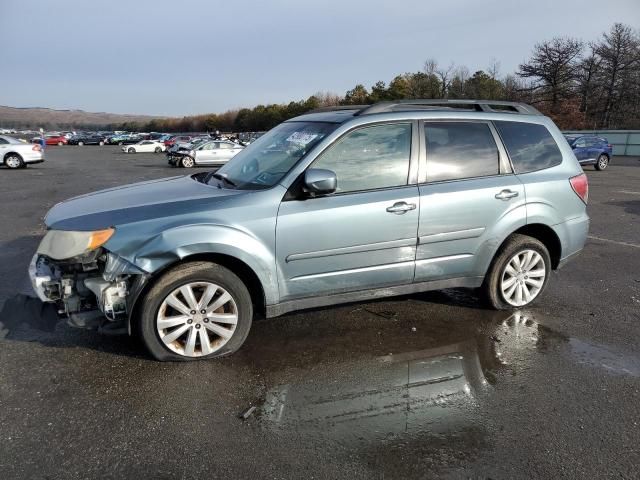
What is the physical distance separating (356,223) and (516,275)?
1.88m

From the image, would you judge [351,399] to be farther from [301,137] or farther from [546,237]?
[546,237]

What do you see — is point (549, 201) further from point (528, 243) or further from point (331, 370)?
point (331, 370)

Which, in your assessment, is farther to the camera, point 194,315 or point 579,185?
point 579,185

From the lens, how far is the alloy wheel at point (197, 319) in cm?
351

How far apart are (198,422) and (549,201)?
3668mm

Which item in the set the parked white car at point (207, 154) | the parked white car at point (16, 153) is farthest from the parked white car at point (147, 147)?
the parked white car at point (16, 153)

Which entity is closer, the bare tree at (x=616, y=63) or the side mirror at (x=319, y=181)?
the side mirror at (x=319, y=181)

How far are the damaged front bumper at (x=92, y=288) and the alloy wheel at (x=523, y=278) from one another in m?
3.30

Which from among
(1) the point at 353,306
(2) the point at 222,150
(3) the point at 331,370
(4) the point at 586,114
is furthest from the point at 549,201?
(4) the point at 586,114

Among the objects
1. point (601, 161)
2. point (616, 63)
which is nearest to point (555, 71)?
point (616, 63)

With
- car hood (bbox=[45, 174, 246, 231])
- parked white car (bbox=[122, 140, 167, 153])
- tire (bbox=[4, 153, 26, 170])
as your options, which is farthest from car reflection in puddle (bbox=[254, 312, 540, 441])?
parked white car (bbox=[122, 140, 167, 153])

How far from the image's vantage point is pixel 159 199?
148 inches

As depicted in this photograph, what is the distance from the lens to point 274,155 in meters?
4.29

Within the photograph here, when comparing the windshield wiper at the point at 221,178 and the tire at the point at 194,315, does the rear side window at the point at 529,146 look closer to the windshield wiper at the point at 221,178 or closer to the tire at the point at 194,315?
the windshield wiper at the point at 221,178
